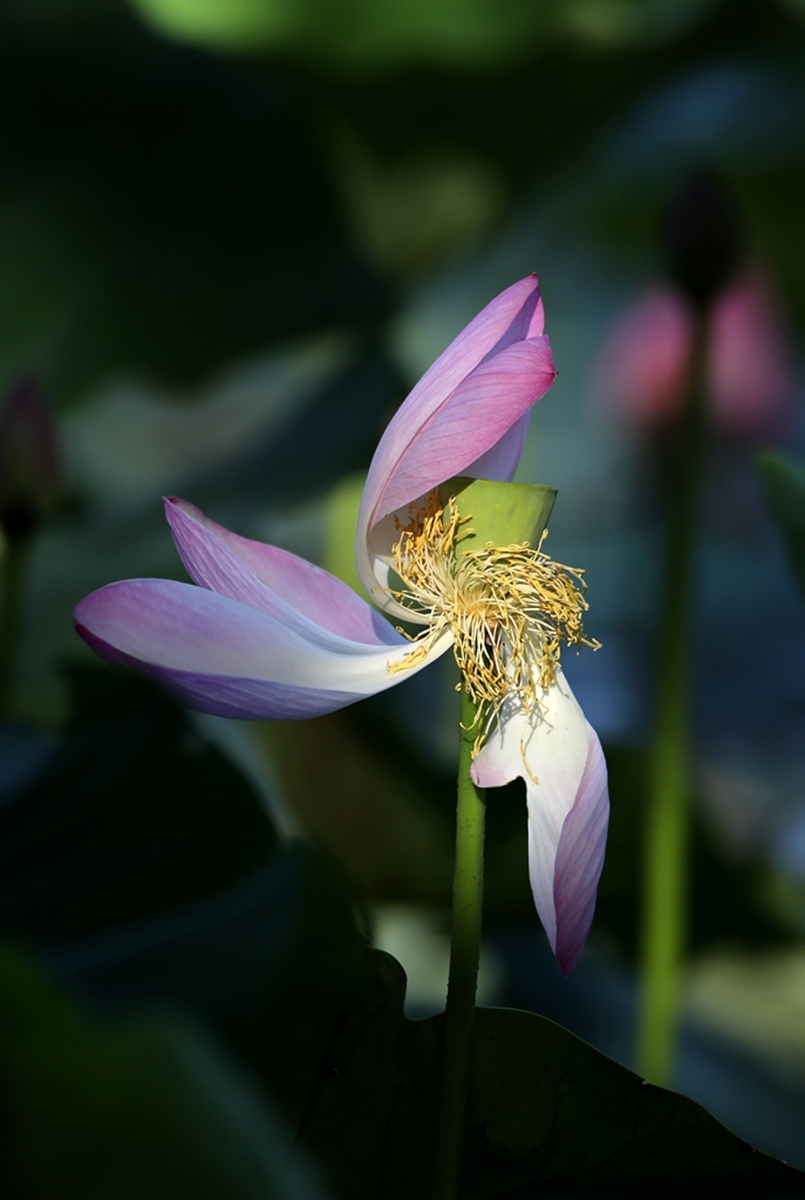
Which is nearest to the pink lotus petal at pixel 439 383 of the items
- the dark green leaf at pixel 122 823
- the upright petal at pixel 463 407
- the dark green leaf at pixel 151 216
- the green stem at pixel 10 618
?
the upright petal at pixel 463 407

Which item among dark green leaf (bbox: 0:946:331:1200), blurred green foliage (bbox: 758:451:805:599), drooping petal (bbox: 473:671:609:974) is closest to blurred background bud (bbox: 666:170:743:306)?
blurred green foliage (bbox: 758:451:805:599)

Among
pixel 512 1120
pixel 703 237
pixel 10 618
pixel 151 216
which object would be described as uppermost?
pixel 151 216

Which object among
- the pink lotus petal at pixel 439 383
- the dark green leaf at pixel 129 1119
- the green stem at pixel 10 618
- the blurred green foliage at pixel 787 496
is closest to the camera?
the dark green leaf at pixel 129 1119

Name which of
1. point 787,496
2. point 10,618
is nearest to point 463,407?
point 787,496

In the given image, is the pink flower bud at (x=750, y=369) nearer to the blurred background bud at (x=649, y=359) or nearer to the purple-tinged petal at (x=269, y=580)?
the blurred background bud at (x=649, y=359)

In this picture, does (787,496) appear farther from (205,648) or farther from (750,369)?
(750,369)

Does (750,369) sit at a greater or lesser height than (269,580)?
greater
